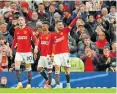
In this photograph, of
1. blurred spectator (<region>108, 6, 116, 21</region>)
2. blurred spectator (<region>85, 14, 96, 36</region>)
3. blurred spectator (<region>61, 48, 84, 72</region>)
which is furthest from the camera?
blurred spectator (<region>108, 6, 116, 21</region>)

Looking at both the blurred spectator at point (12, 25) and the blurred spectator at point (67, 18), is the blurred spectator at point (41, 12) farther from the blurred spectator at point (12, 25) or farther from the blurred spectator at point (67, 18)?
the blurred spectator at point (12, 25)

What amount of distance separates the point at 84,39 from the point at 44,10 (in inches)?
126

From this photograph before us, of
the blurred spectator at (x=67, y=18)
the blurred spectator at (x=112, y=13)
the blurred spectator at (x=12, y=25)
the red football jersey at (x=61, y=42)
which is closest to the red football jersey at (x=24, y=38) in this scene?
the red football jersey at (x=61, y=42)

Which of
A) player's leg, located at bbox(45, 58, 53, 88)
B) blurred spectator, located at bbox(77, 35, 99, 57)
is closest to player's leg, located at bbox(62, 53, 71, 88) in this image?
player's leg, located at bbox(45, 58, 53, 88)

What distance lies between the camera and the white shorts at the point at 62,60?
57.6 feet

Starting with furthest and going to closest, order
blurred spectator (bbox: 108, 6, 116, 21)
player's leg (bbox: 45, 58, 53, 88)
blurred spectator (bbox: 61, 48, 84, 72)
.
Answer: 1. blurred spectator (bbox: 108, 6, 116, 21)
2. blurred spectator (bbox: 61, 48, 84, 72)
3. player's leg (bbox: 45, 58, 53, 88)

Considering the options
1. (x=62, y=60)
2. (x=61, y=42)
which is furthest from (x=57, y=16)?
(x=62, y=60)

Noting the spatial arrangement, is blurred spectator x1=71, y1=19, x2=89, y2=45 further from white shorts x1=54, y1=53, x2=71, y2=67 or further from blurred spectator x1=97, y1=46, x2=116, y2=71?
white shorts x1=54, y1=53, x2=71, y2=67

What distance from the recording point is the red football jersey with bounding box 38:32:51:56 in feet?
58.7

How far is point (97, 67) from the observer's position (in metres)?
19.6

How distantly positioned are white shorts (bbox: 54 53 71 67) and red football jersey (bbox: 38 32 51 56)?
0.49 m

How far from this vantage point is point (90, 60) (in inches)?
770

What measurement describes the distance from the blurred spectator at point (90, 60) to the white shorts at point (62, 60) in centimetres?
191

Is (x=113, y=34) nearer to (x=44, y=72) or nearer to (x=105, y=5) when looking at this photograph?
(x=105, y=5)
